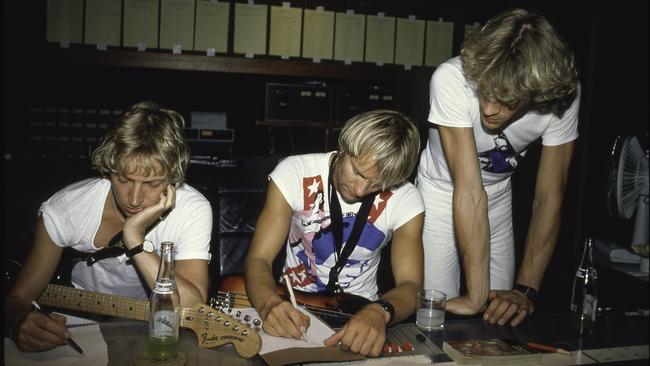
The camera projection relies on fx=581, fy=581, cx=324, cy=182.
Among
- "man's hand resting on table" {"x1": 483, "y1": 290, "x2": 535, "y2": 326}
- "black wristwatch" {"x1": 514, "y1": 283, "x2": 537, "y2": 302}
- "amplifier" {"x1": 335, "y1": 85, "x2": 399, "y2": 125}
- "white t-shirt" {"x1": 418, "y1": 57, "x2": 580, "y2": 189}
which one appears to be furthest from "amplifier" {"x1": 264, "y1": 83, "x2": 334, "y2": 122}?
"man's hand resting on table" {"x1": 483, "y1": 290, "x2": 535, "y2": 326}

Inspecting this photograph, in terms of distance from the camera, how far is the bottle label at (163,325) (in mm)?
1129

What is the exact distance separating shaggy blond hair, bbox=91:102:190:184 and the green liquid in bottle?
2.00 ft

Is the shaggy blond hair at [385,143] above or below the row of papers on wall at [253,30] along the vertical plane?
below

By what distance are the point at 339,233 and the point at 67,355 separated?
2.88 ft

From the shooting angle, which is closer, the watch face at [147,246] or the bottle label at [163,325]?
the bottle label at [163,325]

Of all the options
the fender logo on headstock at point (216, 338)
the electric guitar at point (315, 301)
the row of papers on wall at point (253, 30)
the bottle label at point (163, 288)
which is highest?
the row of papers on wall at point (253, 30)

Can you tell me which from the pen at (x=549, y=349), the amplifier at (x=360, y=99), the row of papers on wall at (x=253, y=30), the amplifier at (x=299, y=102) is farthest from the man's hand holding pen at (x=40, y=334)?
the amplifier at (x=360, y=99)

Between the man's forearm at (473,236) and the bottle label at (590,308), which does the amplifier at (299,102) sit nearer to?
the man's forearm at (473,236)

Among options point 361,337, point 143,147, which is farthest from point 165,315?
point 143,147

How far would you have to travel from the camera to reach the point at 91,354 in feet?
3.72

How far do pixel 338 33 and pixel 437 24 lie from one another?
522mm

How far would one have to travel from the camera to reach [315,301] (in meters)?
1.62

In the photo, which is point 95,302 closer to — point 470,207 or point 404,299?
point 404,299

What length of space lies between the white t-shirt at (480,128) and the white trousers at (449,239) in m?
0.05
